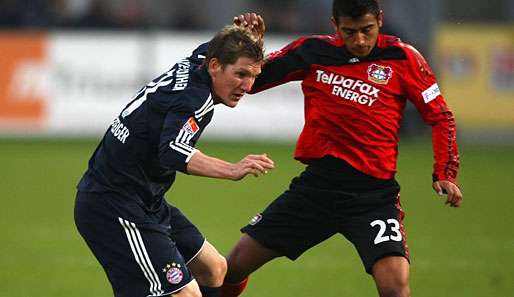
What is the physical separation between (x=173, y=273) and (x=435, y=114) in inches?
79.5

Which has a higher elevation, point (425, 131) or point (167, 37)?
point (167, 37)

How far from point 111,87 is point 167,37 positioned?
1831 millimetres

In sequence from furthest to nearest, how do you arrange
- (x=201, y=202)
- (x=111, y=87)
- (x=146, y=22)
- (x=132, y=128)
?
(x=146, y=22), (x=111, y=87), (x=201, y=202), (x=132, y=128)

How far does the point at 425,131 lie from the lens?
23.7 meters

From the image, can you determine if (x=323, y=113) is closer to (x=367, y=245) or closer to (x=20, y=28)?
(x=367, y=245)

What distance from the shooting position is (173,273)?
675cm

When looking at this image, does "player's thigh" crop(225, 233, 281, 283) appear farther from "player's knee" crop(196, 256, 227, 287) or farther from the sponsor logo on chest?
the sponsor logo on chest

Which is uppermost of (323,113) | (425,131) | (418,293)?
(323,113)

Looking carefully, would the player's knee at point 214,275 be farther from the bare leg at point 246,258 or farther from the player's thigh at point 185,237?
the bare leg at point 246,258

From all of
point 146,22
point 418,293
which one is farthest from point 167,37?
point 418,293

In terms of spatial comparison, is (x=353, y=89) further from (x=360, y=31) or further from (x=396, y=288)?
(x=396, y=288)

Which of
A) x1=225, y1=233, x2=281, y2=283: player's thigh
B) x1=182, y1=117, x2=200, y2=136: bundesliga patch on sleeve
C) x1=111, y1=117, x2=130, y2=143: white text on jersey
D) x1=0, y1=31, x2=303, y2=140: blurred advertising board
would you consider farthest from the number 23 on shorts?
x1=0, y1=31, x2=303, y2=140: blurred advertising board

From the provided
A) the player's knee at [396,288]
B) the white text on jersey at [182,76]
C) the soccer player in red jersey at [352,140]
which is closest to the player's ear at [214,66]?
the white text on jersey at [182,76]

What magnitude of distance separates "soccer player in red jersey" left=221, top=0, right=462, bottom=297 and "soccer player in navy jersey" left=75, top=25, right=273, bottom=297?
850 millimetres
